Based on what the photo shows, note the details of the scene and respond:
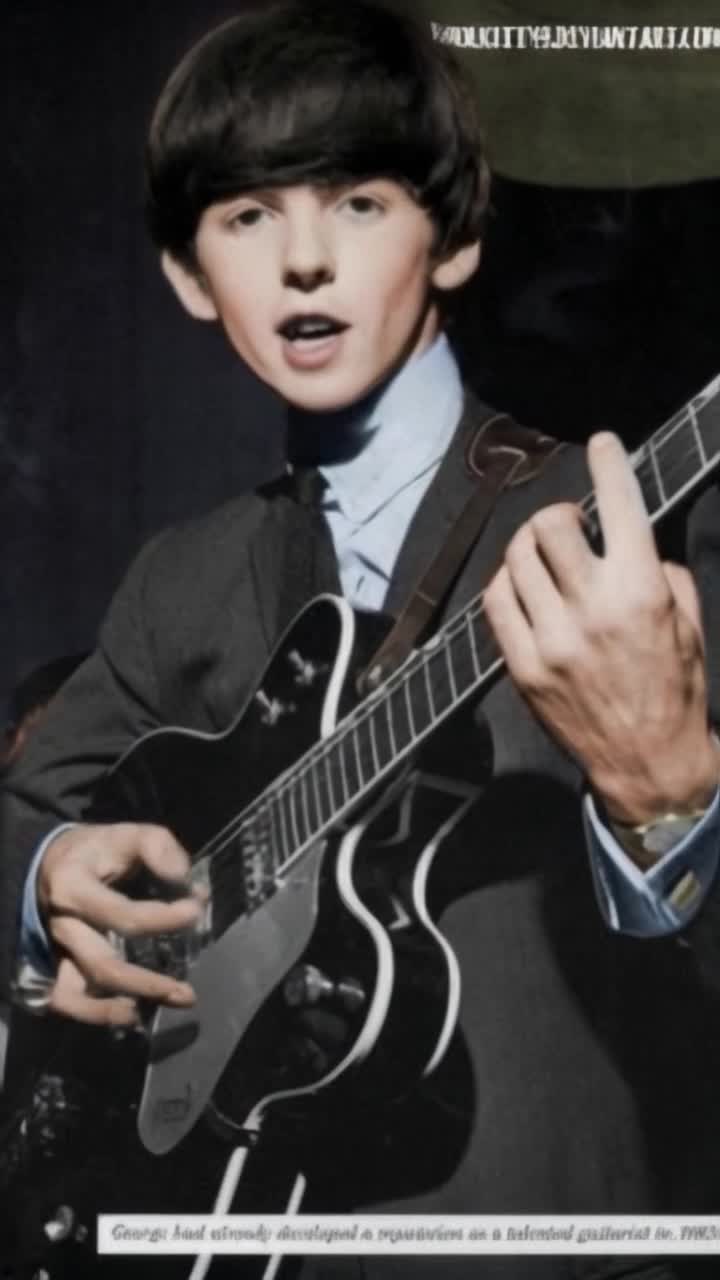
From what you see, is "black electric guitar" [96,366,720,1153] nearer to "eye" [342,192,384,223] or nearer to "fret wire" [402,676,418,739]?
"fret wire" [402,676,418,739]

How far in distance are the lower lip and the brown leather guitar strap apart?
237 millimetres

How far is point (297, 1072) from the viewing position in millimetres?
3676

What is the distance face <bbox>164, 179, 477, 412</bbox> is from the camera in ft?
12.1

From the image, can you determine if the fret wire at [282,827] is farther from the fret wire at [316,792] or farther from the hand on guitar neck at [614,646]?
the hand on guitar neck at [614,646]

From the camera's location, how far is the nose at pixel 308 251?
3.69 metres

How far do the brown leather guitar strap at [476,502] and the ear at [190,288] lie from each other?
0.45m

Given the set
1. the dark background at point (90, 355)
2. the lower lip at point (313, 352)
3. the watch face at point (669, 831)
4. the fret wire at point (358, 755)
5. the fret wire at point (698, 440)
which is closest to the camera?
the fret wire at point (698, 440)

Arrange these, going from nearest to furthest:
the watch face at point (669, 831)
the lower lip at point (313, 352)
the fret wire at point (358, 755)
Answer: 1. the watch face at point (669, 831)
2. the fret wire at point (358, 755)
3. the lower lip at point (313, 352)

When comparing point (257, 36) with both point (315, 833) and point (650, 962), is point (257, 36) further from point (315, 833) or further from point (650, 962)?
point (650, 962)

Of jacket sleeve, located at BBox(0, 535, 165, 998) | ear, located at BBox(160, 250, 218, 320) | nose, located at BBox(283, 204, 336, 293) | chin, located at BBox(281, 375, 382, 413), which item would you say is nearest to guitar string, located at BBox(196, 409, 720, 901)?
jacket sleeve, located at BBox(0, 535, 165, 998)

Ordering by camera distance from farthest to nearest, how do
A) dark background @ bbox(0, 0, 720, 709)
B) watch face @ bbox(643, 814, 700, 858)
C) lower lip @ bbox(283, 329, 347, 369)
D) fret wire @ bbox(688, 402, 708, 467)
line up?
dark background @ bbox(0, 0, 720, 709)
lower lip @ bbox(283, 329, 347, 369)
watch face @ bbox(643, 814, 700, 858)
fret wire @ bbox(688, 402, 708, 467)
